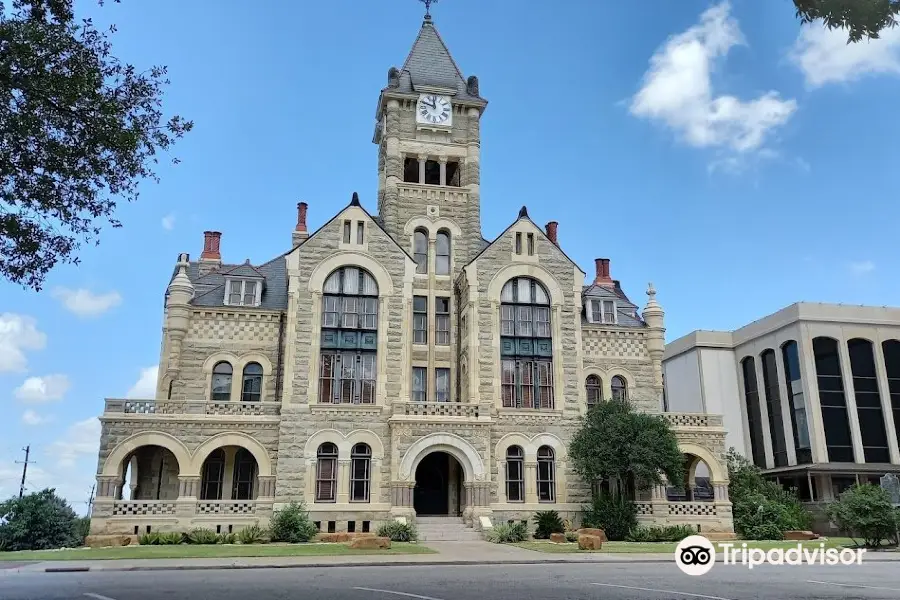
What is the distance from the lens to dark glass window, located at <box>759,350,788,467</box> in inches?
1810

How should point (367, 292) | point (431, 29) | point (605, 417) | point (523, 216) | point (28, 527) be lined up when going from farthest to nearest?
point (431, 29)
point (523, 216)
point (367, 292)
point (605, 417)
point (28, 527)

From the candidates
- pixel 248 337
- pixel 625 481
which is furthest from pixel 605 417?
pixel 248 337

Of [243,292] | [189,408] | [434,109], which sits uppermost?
[434,109]

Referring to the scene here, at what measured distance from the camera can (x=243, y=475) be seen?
33938mm

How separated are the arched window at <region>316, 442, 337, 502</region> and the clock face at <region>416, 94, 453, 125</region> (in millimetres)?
18105

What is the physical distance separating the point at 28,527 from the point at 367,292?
16431 millimetres

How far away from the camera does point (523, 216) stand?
3772 centimetres

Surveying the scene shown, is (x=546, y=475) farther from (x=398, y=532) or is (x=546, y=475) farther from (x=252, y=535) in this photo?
(x=252, y=535)

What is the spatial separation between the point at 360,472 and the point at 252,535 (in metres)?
5.52

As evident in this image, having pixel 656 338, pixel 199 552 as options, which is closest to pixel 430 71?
pixel 656 338

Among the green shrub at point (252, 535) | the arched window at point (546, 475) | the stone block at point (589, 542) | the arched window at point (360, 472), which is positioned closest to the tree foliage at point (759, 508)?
the arched window at point (546, 475)

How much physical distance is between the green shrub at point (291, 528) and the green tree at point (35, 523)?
24.4 ft

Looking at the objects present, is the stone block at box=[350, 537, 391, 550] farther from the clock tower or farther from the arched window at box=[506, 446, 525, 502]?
the clock tower

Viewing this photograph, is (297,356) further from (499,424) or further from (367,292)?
(499,424)
